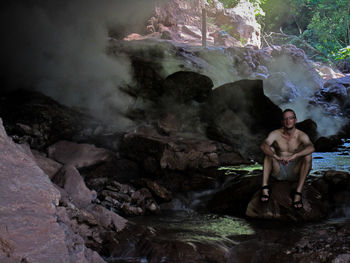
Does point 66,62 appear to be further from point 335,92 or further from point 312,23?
point 312,23

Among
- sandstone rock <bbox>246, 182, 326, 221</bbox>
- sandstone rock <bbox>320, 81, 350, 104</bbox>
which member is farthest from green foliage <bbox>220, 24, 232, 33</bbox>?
sandstone rock <bbox>246, 182, 326, 221</bbox>

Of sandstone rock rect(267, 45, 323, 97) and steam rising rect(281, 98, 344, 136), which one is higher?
sandstone rock rect(267, 45, 323, 97)

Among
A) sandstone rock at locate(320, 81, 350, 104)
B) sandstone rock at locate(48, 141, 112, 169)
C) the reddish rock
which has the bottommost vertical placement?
sandstone rock at locate(48, 141, 112, 169)

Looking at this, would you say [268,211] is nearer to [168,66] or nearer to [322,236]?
[322,236]

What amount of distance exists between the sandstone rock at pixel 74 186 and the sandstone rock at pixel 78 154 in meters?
2.23

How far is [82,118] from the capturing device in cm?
814

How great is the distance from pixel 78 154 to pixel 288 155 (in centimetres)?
412

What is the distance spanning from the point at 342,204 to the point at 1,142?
4.35 m

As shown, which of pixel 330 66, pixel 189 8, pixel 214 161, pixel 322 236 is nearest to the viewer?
pixel 322 236

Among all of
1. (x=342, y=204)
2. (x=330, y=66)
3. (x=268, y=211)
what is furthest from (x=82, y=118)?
(x=330, y=66)

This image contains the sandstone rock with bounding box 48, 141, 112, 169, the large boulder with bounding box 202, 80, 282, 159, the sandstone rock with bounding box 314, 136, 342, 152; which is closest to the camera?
the sandstone rock with bounding box 48, 141, 112, 169

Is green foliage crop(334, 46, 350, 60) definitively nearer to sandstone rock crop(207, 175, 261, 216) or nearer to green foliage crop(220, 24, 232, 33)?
green foliage crop(220, 24, 232, 33)

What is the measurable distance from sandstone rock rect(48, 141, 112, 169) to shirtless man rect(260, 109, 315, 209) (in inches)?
137

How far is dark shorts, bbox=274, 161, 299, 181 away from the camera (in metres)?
4.60
